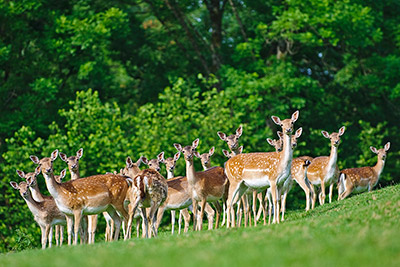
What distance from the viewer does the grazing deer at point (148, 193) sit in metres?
11.9

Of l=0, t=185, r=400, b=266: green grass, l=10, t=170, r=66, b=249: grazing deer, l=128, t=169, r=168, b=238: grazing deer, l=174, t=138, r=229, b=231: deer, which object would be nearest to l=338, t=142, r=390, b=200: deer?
l=174, t=138, r=229, b=231: deer

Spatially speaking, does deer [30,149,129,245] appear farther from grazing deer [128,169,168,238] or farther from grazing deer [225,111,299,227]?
grazing deer [225,111,299,227]

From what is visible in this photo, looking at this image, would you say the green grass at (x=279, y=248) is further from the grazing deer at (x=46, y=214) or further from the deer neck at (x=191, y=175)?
the grazing deer at (x=46, y=214)

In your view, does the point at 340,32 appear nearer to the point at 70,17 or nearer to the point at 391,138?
the point at 391,138

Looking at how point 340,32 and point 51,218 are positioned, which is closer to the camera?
point 51,218

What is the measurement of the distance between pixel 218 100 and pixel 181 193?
37.2 feet

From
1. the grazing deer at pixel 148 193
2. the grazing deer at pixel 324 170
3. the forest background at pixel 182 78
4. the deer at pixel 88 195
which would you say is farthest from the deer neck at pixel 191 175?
the forest background at pixel 182 78

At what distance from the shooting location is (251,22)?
28.7 meters

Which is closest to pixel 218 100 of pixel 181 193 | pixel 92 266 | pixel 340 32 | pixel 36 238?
pixel 340 32

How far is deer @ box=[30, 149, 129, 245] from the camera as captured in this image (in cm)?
1214

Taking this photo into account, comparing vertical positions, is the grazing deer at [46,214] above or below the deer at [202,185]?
below

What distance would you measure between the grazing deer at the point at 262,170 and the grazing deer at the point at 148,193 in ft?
5.05

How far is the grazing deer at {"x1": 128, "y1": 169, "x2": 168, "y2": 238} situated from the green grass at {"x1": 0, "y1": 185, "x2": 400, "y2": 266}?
2.53 m

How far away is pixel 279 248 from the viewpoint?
6.96 m
